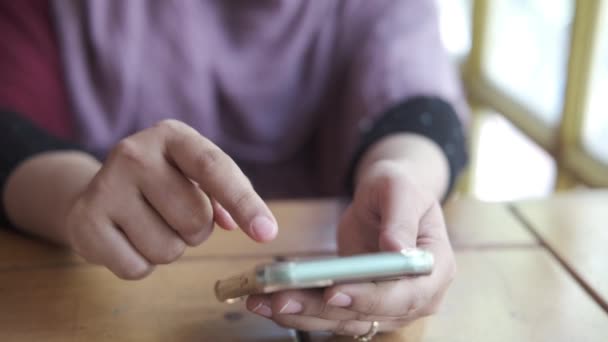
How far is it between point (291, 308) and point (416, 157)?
275 mm

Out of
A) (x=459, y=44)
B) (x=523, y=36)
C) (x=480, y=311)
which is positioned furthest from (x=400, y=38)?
(x=459, y=44)

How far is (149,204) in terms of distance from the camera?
45cm

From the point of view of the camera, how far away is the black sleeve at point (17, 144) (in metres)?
0.64

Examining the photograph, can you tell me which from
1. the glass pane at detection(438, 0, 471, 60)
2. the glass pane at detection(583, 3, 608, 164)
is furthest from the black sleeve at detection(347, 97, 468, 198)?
the glass pane at detection(438, 0, 471, 60)

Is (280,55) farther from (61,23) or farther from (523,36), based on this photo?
(523,36)

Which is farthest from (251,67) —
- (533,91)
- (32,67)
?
(533,91)

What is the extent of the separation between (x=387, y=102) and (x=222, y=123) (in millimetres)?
240

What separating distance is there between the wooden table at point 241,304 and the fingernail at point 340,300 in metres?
0.08

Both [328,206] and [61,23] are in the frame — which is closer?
[328,206]

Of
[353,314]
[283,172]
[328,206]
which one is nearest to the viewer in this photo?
[353,314]

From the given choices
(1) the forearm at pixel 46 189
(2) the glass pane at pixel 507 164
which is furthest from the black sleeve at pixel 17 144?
(2) the glass pane at pixel 507 164

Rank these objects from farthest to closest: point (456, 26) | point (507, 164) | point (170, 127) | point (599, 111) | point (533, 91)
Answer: point (456, 26) → point (507, 164) → point (533, 91) → point (599, 111) → point (170, 127)

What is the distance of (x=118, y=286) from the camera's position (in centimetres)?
52

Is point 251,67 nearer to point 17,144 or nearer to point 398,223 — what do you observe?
point 17,144
